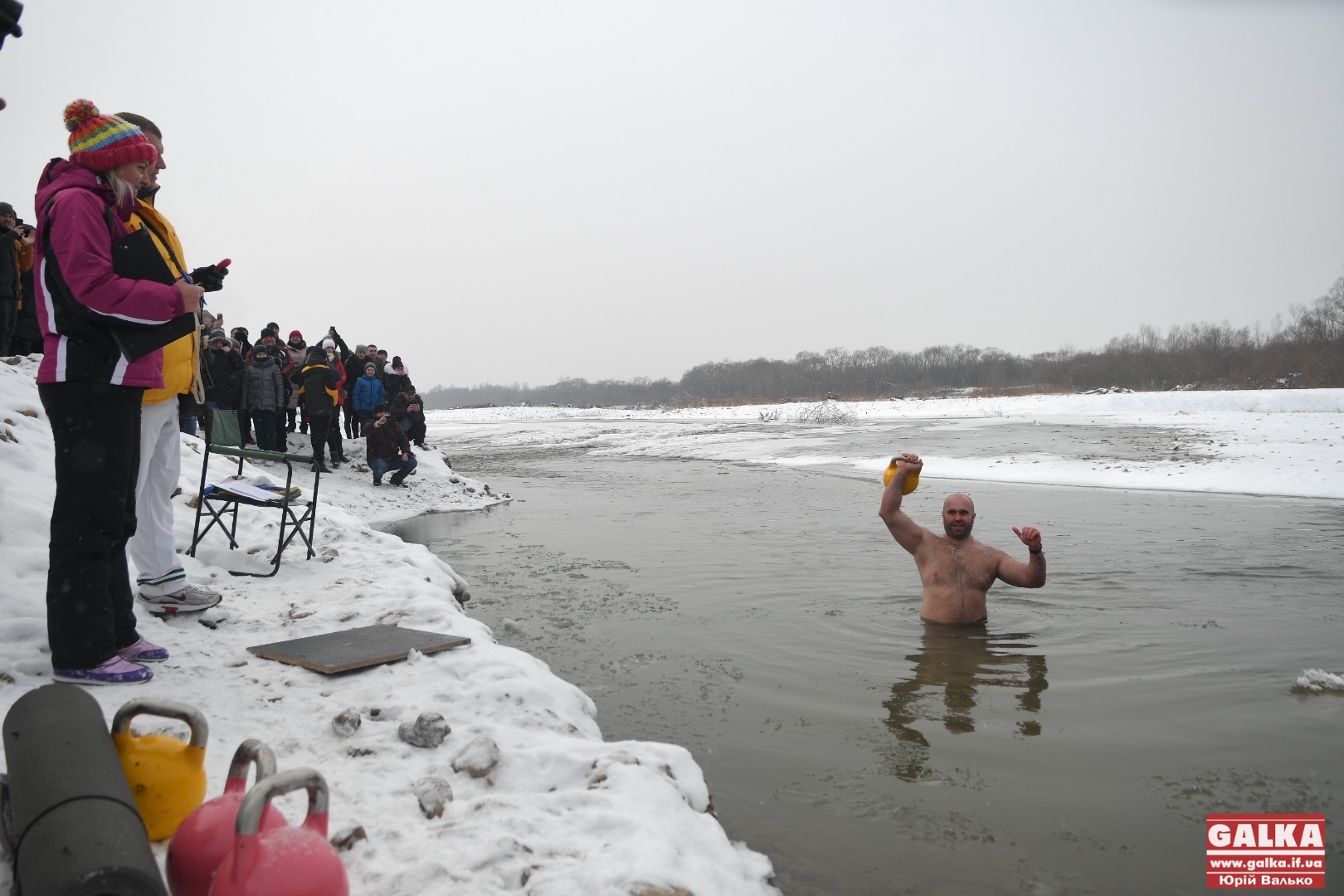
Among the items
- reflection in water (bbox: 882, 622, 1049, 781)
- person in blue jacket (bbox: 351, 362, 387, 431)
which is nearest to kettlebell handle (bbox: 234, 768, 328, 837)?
reflection in water (bbox: 882, 622, 1049, 781)

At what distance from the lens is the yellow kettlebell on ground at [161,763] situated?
7.10ft

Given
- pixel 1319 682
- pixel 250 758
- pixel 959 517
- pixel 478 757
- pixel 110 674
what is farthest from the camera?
pixel 959 517

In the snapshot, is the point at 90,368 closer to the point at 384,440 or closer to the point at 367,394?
the point at 384,440

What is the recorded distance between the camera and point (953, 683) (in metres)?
4.79

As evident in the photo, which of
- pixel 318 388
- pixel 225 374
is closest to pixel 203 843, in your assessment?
pixel 225 374

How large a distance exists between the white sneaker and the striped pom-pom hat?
2027mm

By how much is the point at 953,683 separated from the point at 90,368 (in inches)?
176

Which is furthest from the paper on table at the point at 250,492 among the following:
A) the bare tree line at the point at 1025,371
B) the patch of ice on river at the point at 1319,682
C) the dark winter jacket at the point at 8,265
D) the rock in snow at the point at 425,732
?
the bare tree line at the point at 1025,371

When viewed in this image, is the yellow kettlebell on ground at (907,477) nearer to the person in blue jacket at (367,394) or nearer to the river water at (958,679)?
the river water at (958,679)

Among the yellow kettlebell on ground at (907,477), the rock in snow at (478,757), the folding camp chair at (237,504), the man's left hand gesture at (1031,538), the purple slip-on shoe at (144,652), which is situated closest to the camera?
the rock in snow at (478,757)

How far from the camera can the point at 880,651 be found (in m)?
5.45

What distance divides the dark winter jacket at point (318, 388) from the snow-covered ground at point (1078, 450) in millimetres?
11511

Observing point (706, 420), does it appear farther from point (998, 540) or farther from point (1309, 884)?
point (1309, 884)

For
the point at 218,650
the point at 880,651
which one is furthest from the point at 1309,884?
the point at 218,650
